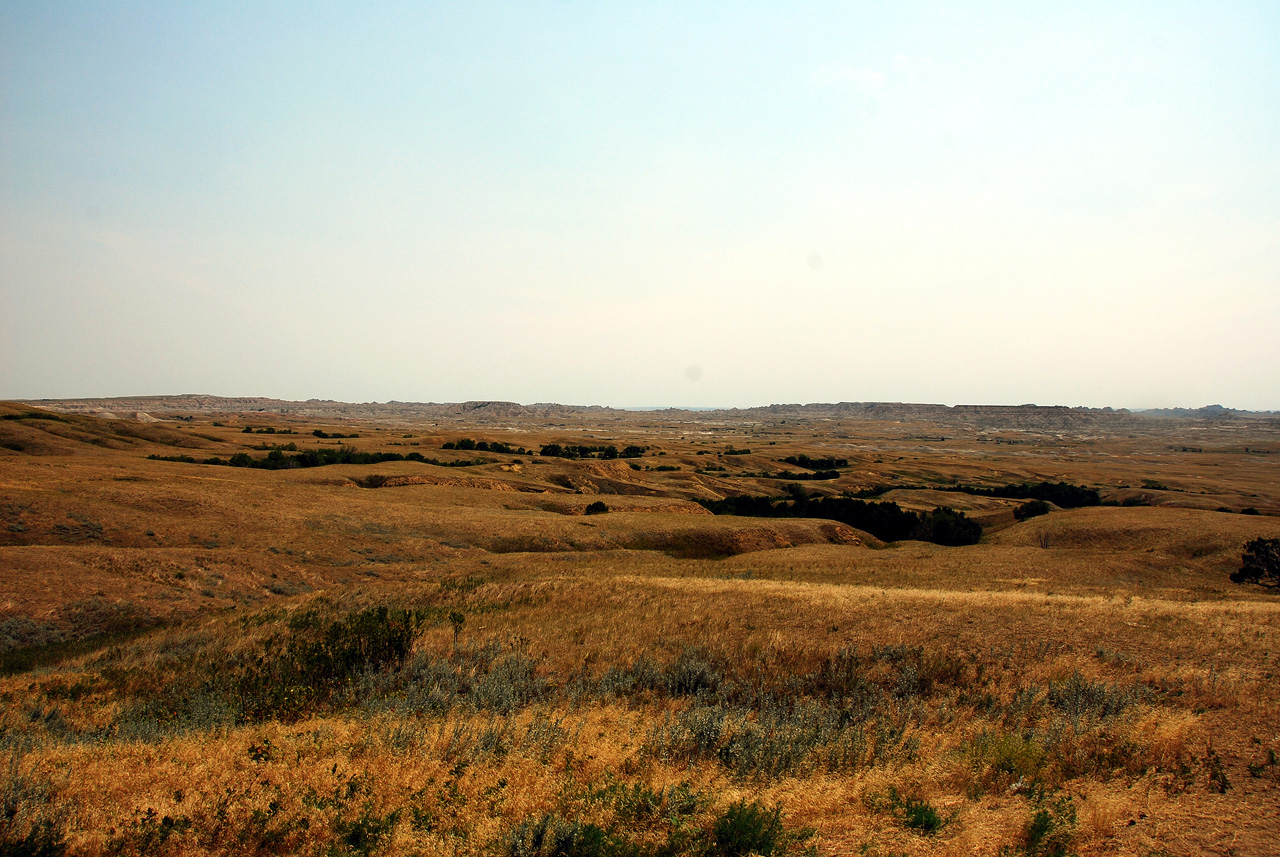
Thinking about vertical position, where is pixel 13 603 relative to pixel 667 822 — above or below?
below

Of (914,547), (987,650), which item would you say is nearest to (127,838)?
(987,650)

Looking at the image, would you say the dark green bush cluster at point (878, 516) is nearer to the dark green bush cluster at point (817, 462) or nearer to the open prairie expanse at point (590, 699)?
the open prairie expanse at point (590, 699)

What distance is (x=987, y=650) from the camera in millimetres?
14828

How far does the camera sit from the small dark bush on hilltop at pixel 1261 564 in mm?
31141

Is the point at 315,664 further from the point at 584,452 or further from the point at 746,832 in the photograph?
the point at 584,452

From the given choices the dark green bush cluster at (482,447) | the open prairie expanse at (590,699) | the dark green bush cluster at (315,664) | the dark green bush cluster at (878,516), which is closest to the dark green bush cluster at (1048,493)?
the dark green bush cluster at (878,516)

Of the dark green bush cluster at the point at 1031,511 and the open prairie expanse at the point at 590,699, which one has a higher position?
the open prairie expanse at the point at 590,699

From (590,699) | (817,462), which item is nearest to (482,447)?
(817,462)

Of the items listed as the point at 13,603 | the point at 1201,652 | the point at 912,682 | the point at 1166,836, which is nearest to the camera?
the point at 1166,836

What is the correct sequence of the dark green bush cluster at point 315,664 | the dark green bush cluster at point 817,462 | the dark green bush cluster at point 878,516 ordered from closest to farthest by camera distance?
the dark green bush cluster at point 315,664 → the dark green bush cluster at point 878,516 → the dark green bush cluster at point 817,462

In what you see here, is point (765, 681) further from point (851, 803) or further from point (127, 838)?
point (127, 838)

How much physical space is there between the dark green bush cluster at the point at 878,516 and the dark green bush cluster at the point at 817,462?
55.9 m

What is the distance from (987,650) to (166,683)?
61.5 ft

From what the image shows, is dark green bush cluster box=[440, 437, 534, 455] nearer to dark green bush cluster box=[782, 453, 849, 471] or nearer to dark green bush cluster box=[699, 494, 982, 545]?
dark green bush cluster box=[699, 494, 982, 545]
